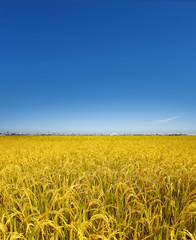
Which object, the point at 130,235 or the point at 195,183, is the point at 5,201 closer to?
the point at 130,235

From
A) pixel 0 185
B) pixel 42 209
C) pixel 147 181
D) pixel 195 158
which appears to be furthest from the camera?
pixel 195 158

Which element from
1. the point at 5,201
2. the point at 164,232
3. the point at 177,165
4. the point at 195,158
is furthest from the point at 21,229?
the point at 195,158

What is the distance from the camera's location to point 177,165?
4555 millimetres

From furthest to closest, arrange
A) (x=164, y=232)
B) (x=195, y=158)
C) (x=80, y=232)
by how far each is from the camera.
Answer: (x=195, y=158) → (x=164, y=232) → (x=80, y=232)

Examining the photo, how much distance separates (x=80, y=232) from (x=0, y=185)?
7.34 ft

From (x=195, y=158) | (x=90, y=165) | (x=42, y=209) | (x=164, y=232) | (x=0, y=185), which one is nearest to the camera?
(x=164, y=232)

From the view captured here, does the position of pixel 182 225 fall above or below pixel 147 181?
below

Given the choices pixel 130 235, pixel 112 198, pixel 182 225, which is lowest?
pixel 130 235

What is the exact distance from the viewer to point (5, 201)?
2385 mm

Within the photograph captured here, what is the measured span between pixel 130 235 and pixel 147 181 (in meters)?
1.29

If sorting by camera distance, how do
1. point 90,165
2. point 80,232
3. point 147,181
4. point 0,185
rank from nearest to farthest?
1. point 80,232
2. point 0,185
3. point 147,181
4. point 90,165

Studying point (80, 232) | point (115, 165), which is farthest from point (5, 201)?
point (115, 165)

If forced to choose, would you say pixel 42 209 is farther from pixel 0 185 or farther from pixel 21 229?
pixel 0 185

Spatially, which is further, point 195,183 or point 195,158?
point 195,158
